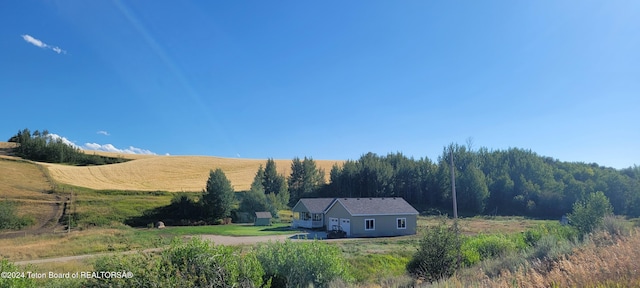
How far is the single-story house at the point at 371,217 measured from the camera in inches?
1613

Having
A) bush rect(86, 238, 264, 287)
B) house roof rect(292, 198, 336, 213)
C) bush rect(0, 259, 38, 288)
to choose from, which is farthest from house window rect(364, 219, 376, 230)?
bush rect(0, 259, 38, 288)

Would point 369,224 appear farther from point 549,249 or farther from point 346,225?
point 549,249

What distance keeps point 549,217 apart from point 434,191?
18.9m

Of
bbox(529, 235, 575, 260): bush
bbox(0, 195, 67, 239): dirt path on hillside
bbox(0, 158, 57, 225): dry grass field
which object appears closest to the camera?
bbox(529, 235, 575, 260): bush

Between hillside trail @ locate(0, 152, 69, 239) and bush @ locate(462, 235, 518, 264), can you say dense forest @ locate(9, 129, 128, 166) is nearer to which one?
hillside trail @ locate(0, 152, 69, 239)

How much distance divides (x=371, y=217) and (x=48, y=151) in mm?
76590

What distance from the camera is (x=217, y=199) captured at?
2333 inches

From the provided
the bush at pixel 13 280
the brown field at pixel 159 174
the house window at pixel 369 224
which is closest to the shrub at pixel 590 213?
the bush at pixel 13 280

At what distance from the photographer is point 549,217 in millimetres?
65500

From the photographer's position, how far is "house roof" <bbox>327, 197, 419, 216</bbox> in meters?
41.7

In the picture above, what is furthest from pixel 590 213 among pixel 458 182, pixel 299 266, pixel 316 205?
pixel 458 182

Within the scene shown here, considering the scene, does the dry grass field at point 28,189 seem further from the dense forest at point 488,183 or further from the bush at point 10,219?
the dense forest at point 488,183

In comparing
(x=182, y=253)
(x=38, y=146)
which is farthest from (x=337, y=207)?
(x=38, y=146)

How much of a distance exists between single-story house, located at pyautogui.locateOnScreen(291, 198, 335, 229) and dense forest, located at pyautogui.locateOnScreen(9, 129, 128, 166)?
204 ft
